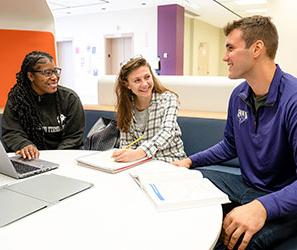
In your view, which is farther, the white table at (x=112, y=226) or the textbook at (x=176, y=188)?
the textbook at (x=176, y=188)

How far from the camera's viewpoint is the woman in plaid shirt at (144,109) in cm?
193

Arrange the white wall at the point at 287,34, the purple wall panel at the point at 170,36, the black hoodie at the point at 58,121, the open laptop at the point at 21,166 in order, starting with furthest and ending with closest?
1. the purple wall panel at the point at 170,36
2. the white wall at the point at 287,34
3. the black hoodie at the point at 58,121
4. the open laptop at the point at 21,166

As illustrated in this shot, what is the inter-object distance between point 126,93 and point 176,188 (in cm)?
100

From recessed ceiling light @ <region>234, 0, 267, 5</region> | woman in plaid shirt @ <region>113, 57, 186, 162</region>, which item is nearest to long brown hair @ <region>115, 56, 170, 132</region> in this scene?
woman in plaid shirt @ <region>113, 57, 186, 162</region>

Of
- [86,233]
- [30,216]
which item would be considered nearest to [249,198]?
[86,233]

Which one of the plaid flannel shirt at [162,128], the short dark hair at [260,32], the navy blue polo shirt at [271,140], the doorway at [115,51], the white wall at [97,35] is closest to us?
the navy blue polo shirt at [271,140]

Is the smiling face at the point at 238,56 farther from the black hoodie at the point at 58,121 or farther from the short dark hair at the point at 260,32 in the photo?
the black hoodie at the point at 58,121

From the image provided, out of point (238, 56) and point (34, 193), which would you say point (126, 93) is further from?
point (34, 193)

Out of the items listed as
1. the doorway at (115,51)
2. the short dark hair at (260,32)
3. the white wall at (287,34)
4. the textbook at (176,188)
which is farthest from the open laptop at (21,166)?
the doorway at (115,51)

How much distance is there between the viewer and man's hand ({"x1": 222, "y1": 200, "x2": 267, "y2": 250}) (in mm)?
1016

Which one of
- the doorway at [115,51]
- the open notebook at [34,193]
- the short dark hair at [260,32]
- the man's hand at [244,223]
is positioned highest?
the doorway at [115,51]

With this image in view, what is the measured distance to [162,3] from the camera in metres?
7.38

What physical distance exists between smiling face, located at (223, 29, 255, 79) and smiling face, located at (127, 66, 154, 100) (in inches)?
23.2

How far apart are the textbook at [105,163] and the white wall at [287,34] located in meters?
3.05
